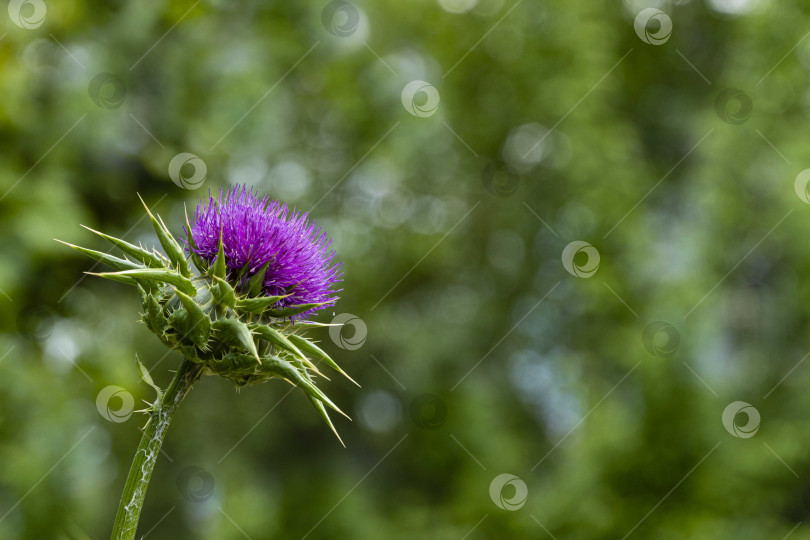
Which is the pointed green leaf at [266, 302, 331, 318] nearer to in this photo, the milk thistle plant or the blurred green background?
the milk thistle plant

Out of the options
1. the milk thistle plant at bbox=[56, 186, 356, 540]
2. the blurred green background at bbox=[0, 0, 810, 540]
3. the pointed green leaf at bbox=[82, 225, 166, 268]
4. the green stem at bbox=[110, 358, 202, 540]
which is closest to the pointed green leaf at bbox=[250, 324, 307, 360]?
the milk thistle plant at bbox=[56, 186, 356, 540]

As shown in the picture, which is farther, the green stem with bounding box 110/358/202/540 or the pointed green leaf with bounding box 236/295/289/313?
the pointed green leaf with bounding box 236/295/289/313

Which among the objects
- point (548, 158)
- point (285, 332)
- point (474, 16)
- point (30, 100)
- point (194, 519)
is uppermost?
point (474, 16)

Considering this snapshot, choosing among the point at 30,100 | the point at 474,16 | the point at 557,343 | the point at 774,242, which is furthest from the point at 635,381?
the point at 474,16

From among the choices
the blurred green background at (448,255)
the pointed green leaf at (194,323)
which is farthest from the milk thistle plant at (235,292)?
the blurred green background at (448,255)

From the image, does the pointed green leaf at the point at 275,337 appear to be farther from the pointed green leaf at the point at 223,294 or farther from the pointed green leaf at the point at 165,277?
the pointed green leaf at the point at 165,277

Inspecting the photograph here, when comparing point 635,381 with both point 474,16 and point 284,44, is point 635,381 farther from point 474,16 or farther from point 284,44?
point 474,16
